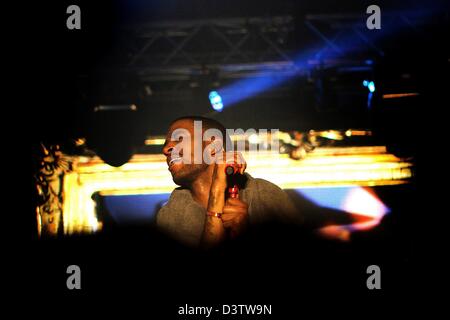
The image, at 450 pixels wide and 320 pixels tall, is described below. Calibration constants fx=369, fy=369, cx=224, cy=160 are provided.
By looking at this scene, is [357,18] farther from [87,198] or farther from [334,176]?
[87,198]

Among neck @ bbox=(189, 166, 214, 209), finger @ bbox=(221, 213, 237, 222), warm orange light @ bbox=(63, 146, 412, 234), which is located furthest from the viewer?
warm orange light @ bbox=(63, 146, 412, 234)

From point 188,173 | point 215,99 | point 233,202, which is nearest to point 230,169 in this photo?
point 233,202

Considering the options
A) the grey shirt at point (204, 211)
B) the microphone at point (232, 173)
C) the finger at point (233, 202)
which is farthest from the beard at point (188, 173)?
the finger at point (233, 202)

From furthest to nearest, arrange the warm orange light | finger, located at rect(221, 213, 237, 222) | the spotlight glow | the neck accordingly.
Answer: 1. the spotlight glow
2. the warm orange light
3. the neck
4. finger, located at rect(221, 213, 237, 222)

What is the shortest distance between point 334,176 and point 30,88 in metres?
3.66

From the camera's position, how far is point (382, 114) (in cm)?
424

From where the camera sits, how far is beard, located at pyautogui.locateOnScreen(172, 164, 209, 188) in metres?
2.05

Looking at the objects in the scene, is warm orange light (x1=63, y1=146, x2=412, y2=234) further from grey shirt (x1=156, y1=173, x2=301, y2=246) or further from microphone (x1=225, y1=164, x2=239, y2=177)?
microphone (x1=225, y1=164, x2=239, y2=177)

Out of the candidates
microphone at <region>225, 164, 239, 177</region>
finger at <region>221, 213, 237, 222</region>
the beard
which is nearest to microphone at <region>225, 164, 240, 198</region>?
microphone at <region>225, 164, 239, 177</region>

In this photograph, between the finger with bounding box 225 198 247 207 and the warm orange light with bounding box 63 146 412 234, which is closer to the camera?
the finger with bounding box 225 198 247 207

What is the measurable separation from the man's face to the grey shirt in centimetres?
16

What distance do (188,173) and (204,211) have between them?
0.24 meters

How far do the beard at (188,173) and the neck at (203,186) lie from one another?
3 cm
